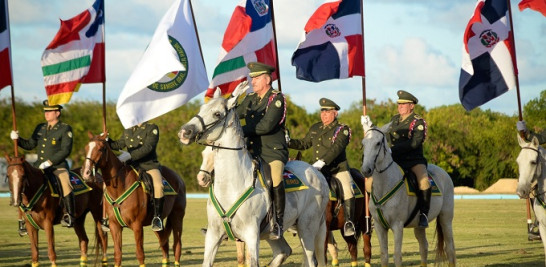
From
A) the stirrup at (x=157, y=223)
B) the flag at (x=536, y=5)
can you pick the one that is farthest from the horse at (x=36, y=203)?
the flag at (x=536, y=5)

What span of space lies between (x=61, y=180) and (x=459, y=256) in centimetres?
916

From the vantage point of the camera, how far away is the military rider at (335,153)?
16.3 meters

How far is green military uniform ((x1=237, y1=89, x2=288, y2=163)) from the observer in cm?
1213

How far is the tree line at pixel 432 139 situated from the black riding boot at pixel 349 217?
4920cm

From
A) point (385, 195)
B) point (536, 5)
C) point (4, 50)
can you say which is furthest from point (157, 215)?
point (536, 5)

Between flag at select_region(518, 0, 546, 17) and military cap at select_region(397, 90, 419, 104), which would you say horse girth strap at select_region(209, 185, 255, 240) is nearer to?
military cap at select_region(397, 90, 419, 104)

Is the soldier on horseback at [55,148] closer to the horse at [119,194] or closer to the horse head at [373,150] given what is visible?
the horse at [119,194]

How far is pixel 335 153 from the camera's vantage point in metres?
16.3

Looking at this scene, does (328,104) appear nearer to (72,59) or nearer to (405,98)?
(405,98)

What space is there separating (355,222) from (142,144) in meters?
4.39

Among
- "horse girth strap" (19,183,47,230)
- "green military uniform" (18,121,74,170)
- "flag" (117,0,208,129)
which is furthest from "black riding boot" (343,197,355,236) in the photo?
"horse girth strap" (19,183,47,230)

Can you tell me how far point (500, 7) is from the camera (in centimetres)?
1728

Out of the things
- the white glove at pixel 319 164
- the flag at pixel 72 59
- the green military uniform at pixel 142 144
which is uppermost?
the flag at pixel 72 59

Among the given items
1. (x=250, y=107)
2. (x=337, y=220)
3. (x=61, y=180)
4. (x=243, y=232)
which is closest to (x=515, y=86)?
(x=337, y=220)
